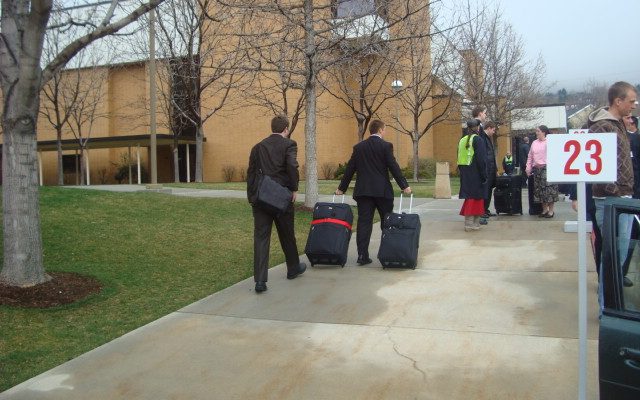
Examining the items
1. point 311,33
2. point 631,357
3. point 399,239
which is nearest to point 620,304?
point 631,357

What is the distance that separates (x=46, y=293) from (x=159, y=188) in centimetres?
A: 1070

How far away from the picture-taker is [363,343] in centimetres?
524

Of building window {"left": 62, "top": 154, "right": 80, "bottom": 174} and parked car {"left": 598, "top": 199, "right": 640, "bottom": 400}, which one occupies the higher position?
building window {"left": 62, "top": 154, "right": 80, "bottom": 174}

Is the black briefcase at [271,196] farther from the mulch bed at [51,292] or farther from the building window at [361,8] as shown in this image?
the building window at [361,8]

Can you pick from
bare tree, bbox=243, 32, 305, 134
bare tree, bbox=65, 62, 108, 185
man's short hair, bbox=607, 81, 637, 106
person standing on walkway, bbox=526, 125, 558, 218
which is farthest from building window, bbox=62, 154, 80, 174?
man's short hair, bbox=607, 81, 637, 106

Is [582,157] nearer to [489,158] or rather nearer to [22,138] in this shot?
[22,138]

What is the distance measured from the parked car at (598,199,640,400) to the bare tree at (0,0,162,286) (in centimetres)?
532

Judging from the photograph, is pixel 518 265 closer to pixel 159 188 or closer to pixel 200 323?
pixel 200 323

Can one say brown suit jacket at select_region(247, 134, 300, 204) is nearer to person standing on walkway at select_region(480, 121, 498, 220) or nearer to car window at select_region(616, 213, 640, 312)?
car window at select_region(616, 213, 640, 312)

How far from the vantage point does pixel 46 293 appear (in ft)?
21.5

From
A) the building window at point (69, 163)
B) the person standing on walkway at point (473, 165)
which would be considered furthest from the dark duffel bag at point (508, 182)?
the building window at point (69, 163)

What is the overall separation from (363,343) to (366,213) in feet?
10.1

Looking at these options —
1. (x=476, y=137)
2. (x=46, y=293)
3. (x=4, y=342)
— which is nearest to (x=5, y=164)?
Answer: (x=46, y=293)

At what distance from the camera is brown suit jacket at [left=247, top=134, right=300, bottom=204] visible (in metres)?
6.98
